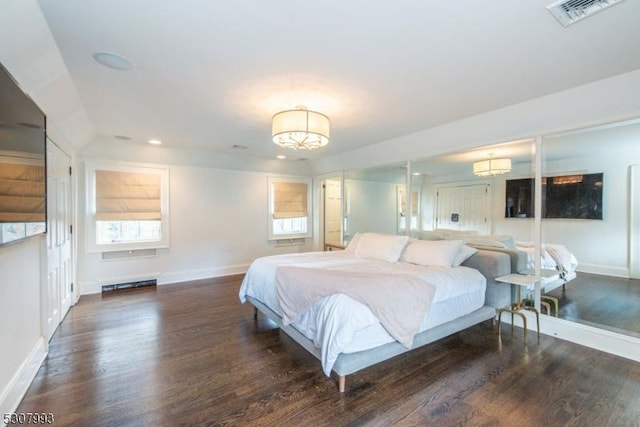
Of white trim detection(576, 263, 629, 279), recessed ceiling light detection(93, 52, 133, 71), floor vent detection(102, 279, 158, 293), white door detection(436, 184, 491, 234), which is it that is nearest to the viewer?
recessed ceiling light detection(93, 52, 133, 71)

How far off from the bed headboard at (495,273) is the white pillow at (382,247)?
36.9 inches

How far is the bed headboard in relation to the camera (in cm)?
315

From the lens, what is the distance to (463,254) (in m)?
3.35

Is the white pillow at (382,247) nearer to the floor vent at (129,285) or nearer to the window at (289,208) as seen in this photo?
the window at (289,208)

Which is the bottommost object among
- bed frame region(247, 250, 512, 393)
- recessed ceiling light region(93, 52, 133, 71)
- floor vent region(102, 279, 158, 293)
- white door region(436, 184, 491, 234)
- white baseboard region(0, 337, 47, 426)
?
floor vent region(102, 279, 158, 293)

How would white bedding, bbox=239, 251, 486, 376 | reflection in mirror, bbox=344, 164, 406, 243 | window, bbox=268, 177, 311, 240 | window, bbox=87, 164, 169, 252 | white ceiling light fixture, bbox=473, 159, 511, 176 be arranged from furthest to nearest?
1. window, bbox=268, 177, 311, 240
2. reflection in mirror, bbox=344, 164, 406, 243
3. window, bbox=87, 164, 169, 252
4. white ceiling light fixture, bbox=473, 159, 511, 176
5. white bedding, bbox=239, 251, 486, 376

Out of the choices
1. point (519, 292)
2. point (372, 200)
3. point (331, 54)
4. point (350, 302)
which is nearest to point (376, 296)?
point (350, 302)

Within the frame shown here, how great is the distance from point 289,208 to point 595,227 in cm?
507

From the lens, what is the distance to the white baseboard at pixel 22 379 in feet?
5.87

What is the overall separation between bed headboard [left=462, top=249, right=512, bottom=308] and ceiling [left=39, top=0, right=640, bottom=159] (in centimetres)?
177

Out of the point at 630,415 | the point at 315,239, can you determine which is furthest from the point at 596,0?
the point at 315,239

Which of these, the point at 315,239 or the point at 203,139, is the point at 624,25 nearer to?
the point at 203,139

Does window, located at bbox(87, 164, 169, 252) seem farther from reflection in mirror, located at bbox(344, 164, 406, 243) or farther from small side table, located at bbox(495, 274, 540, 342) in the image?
small side table, located at bbox(495, 274, 540, 342)

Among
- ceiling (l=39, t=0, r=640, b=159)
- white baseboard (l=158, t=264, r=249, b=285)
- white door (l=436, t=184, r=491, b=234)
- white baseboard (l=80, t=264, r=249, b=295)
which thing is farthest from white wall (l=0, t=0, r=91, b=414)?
white door (l=436, t=184, r=491, b=234)
